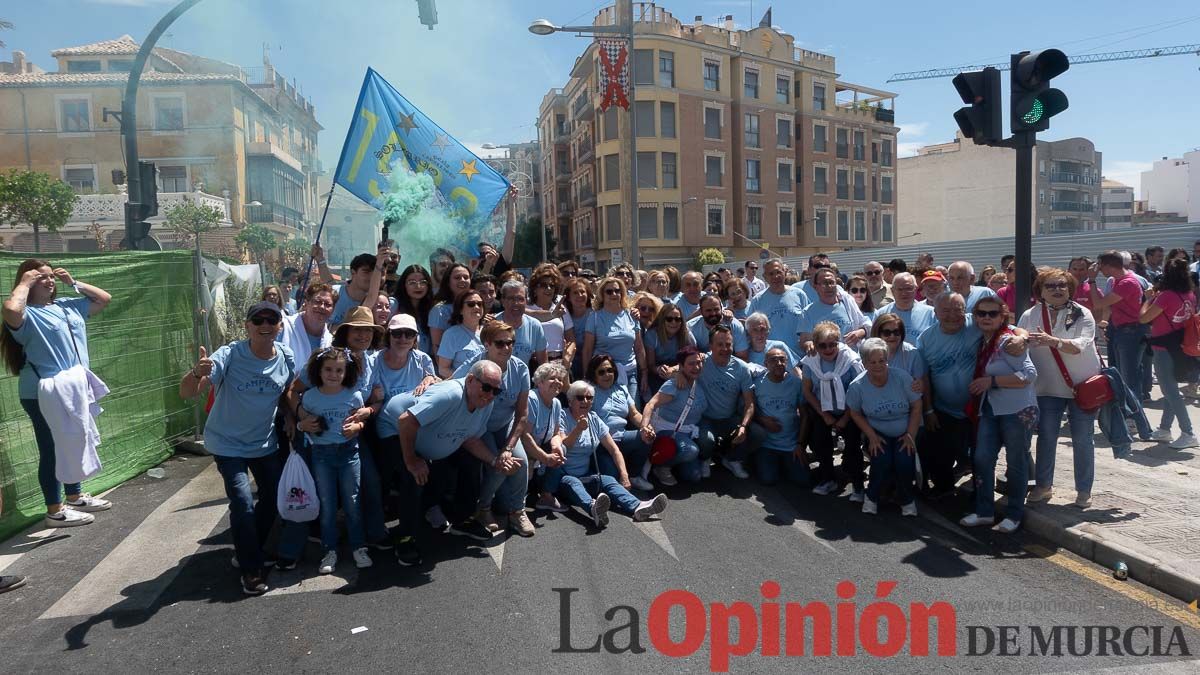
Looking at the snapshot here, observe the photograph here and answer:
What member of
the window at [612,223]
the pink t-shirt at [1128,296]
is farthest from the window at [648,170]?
the pink t-shirt at [1128,296]

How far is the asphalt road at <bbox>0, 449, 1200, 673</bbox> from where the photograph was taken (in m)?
3.72

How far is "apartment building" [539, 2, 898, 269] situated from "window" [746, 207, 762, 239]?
0.24 ft

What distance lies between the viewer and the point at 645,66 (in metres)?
45.1

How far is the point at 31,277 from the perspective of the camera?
557 cm

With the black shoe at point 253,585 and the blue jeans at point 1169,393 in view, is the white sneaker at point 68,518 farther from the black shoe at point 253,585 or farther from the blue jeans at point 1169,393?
the blue jeans at point 1169,393

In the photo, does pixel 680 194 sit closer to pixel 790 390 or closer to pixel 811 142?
pixel 811 142

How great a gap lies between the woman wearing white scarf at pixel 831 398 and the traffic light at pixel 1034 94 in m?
2.03

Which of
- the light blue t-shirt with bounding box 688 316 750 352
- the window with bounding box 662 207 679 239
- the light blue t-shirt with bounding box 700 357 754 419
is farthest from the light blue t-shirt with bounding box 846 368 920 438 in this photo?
the window with bounding box 662 207 679 239

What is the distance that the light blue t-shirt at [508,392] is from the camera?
5516mm

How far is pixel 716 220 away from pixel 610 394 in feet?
139

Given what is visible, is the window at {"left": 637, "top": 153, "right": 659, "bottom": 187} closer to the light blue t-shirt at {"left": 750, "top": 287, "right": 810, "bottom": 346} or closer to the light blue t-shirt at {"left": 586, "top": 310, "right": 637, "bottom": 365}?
the light blue t-shirt at {"left": 750, "top": 287, "right": 810, "bottom": 346}

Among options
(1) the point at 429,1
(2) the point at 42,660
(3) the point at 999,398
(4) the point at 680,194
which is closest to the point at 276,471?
(2) the point at 42,660

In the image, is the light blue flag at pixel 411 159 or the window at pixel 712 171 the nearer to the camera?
the light blue flag at pixel 411 159

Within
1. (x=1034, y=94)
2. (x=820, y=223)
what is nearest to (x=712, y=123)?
(x=820, y=223)
